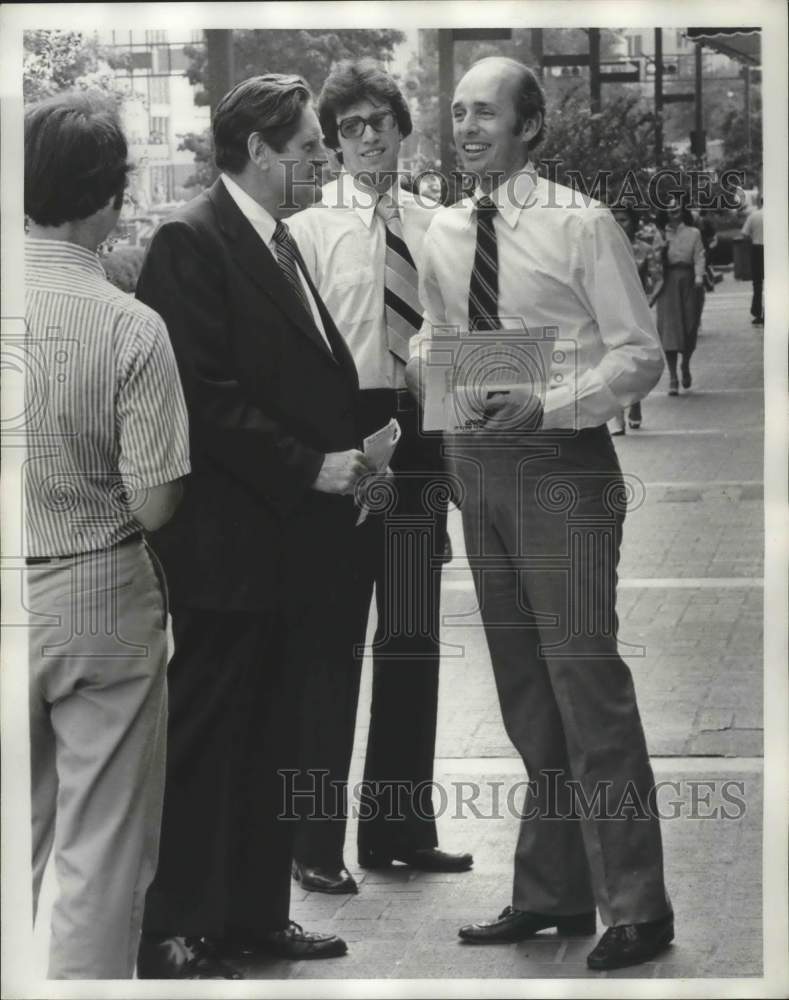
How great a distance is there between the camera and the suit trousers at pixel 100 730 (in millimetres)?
5004

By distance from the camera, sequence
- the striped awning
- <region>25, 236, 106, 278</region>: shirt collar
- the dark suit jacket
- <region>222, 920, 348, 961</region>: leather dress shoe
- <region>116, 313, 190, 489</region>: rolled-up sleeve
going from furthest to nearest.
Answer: <region>222, 920, 348, 961</region>: leather dress shoe < the striped awning < the dark suit jacket < <region>25, 236, 106, 278</region>: shirt collar < <region>116, 313, 190, 489</region>: rolled-up sleeve

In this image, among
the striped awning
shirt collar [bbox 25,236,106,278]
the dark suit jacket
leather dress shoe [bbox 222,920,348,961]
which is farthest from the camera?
leather dress shoe [bbox 222,920,348,961]

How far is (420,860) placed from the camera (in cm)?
541

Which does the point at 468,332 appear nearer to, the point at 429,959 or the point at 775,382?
the point at 775,382

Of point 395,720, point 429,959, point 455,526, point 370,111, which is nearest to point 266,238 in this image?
point 370,111

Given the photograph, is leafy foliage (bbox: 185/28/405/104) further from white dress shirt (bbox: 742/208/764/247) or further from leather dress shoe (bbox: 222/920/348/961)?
leather dress shoe (bbox: 222/920/348/961)

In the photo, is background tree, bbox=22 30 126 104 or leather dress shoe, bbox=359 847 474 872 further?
leather dress shoe, bbox=359 847 474 872

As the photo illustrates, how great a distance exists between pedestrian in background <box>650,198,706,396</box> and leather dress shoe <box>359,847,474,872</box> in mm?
1189

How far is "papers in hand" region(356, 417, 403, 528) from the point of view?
17.2 ft

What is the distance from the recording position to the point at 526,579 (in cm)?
526

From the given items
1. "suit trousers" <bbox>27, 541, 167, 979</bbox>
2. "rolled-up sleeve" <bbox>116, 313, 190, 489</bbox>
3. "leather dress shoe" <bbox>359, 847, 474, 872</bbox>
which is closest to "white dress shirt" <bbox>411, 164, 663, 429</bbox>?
"rolled-up sleeve" <bbox>116, 313, 190, 489</bbox>

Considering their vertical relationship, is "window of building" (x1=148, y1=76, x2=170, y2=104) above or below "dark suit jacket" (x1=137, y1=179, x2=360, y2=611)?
above

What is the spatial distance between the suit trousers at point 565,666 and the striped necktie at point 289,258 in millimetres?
478

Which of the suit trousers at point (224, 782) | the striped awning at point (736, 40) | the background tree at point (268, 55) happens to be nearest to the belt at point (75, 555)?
the suit trousers at point (224, 782)
